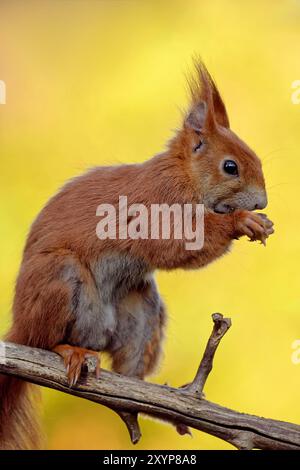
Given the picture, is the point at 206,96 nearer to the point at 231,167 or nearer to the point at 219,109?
the point at 219,109

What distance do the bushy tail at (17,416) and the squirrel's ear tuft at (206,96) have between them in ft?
2.41

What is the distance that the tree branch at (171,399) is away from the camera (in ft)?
5.46

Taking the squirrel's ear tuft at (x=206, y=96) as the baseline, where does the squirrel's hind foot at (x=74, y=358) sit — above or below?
below

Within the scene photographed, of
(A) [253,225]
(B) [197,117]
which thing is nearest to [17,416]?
(A) [253,225]

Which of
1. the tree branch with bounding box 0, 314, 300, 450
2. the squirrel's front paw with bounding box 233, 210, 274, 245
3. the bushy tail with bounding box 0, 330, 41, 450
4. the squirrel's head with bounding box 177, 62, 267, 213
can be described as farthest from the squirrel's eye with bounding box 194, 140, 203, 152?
the bushy tail with bounding box 0, 330, 41, 450

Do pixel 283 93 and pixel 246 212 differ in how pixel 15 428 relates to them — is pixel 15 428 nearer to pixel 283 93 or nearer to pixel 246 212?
pixel 246 212

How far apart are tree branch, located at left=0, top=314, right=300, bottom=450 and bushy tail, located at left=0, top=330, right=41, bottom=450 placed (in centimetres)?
18

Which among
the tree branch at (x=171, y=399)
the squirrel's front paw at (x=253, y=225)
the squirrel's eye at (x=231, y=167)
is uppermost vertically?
the squirrel's eye at (x=231, y=167)

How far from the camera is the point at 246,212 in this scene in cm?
179

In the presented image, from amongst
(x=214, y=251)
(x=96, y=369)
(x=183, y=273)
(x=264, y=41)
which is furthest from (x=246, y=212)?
(x=264, y=41)

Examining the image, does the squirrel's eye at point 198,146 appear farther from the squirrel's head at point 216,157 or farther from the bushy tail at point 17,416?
the bushy tail at point 17,416

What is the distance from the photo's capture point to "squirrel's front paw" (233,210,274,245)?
1.75m

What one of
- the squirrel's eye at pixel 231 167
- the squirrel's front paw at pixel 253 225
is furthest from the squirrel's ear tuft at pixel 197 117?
the squirrel's front paw at pixel 253 225

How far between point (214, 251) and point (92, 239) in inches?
11.6
